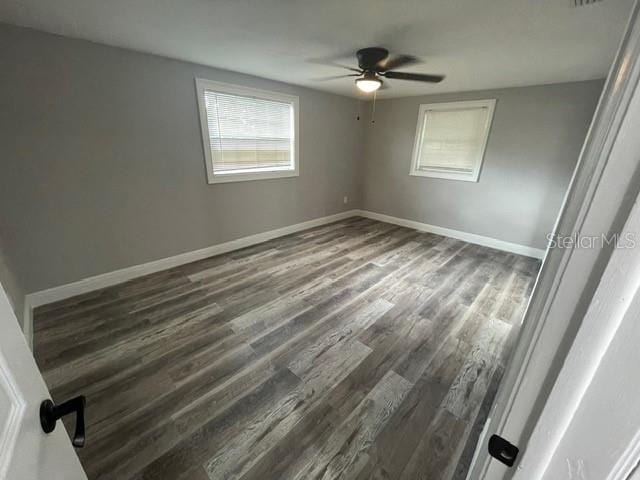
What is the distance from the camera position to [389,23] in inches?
70.9

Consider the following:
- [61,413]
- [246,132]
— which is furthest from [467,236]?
[61,413]

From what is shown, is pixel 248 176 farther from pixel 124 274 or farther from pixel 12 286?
pixel 12 286

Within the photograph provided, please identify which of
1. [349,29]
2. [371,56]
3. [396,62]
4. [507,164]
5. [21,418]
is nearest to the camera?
[21,418]

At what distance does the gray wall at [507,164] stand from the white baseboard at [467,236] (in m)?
0.07

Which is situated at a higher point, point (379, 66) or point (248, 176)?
point (379, 66)

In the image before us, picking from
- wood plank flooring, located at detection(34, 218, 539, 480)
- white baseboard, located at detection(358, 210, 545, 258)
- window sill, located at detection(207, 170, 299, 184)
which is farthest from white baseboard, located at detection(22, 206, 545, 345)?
window sill, located at detection(207, 170, 299, 184)

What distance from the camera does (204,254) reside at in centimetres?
338

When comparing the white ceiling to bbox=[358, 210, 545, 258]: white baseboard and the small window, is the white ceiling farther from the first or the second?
bbox=[358, 210, 545, 258]: white baseboard

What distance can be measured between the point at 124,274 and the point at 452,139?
4843mm

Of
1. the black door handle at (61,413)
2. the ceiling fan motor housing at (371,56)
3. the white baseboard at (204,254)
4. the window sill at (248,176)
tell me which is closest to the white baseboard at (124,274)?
the white baseboard at (204,254)

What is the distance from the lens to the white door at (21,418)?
401 millimetres

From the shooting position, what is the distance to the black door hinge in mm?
433

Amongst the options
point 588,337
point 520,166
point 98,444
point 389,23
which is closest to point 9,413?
point 588,337

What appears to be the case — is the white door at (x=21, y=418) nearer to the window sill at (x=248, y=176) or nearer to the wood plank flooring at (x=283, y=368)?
the wood plank flooring at (x=283, y=368)
